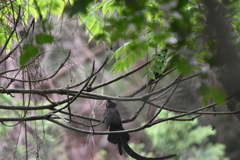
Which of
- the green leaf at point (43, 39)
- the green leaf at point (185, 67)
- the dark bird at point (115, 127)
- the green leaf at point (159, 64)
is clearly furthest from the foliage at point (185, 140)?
the green leaf at point (43, 39)

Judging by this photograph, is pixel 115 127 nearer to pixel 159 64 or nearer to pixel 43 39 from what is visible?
pixel 159 64

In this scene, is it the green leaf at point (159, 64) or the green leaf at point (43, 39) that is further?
the green leaf at point (159, 64)

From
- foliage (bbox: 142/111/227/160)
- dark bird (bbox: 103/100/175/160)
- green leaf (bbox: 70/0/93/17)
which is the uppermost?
foliage (bbox: 142/111/227/160)

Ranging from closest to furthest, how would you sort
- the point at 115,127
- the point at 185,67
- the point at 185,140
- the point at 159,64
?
the point at 185,67, the point at 159,64, the point at 115,127, the point at 185,140

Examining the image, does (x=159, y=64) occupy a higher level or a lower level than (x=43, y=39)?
higher

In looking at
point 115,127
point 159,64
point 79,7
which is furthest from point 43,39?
point 115,127

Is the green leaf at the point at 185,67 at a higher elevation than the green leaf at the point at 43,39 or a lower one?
lower

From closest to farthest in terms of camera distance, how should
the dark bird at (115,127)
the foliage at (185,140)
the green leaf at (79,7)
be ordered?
the green leaf at (79,7), the dark bird at (115,127), the foliage at (185,140)

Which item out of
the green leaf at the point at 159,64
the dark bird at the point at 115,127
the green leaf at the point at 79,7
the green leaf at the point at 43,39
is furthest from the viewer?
the dark bird at the point at 115,127

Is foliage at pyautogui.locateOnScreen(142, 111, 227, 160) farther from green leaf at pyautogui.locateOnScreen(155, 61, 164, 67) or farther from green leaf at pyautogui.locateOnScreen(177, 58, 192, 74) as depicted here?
green leaf at pyautogui.locateOnScreen(177, 58, 192, 74)

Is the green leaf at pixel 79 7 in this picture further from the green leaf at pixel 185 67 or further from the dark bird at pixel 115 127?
the dark bird at pixel 115 127

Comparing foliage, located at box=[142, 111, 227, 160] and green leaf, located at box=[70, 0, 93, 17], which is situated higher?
foliage, located at box=[142, 111, 227, 160]

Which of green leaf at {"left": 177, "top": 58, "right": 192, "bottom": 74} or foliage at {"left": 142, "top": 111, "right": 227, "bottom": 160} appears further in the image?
foliage at {"left": 142, "top": 111, "right": 227, "bottom": 160}

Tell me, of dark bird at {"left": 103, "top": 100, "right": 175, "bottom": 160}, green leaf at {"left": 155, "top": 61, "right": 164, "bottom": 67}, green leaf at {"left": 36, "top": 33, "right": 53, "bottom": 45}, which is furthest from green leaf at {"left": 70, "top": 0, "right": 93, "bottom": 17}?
dark bird at {"left": 103, "top": 100, "right": 175, "bottom": 160}
